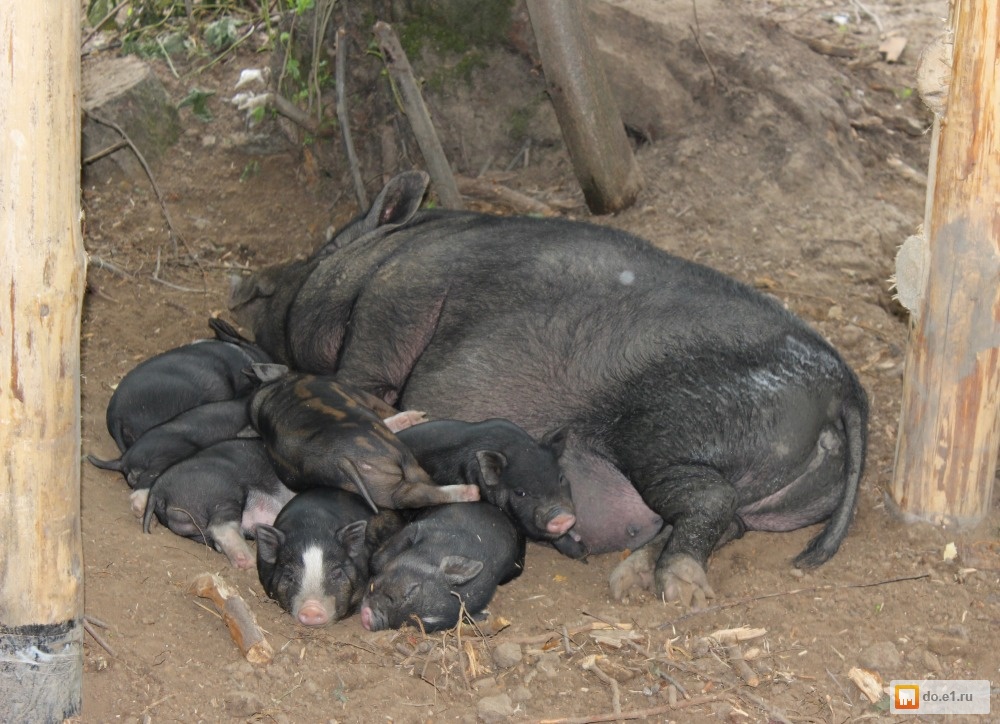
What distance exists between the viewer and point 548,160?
21.8ft

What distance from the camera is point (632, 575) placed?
13.0ft

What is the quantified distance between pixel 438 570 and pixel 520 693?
0.55m

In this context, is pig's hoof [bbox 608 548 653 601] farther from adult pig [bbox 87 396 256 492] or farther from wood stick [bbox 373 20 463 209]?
wood stick [bbox 373 20 463 209]

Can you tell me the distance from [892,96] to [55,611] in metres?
6.25

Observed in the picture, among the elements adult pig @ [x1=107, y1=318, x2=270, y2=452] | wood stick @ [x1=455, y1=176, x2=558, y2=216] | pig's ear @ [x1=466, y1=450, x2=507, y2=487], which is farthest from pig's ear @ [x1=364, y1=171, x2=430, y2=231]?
pig's ear @ [x1=466, y1=450, x2=507, y2=487]

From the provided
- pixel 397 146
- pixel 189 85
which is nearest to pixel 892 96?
pixel 397 146

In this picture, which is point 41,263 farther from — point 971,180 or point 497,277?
point 971,180

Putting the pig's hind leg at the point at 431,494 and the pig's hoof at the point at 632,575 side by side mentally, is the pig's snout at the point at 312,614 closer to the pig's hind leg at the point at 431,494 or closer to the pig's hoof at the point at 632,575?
the pig's hind leg at the point at 431,494

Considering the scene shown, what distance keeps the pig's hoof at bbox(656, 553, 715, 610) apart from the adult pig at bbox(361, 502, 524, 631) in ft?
1.71

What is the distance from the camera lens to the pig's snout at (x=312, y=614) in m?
3.52

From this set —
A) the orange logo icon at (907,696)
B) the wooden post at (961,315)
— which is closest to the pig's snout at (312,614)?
the orange logo icon at (907,696)

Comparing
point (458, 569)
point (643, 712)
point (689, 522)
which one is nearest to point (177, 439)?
point (458, 569)

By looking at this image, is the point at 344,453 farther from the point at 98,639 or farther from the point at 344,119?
the point at 344,119

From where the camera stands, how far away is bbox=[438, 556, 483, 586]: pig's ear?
3.61 metres
